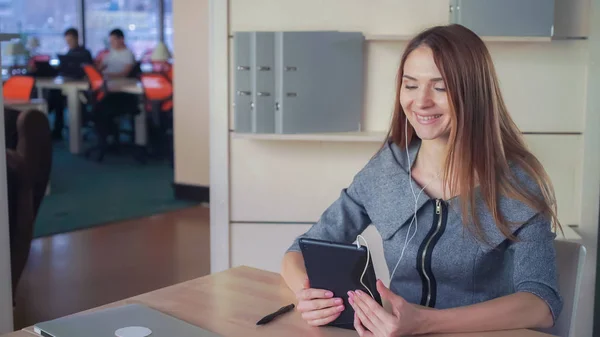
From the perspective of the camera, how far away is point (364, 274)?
1.51 metres

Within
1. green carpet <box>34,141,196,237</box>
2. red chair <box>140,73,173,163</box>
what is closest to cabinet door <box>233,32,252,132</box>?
green carpet <box>34,141,196,237</box>

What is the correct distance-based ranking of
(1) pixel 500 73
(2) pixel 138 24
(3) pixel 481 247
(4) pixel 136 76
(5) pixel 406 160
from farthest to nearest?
1. (2) pixel 138 24
2. (4) pixel 136 76
3. (1) pixel 500 73
4. (5) pixel 406 160
5. (3) pixel 481 247

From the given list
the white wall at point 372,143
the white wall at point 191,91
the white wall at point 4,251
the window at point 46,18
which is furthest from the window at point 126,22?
the white wall at point 4,251

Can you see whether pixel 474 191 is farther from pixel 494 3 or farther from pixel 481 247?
pixel 494 3

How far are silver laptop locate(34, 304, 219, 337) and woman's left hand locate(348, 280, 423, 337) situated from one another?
0.98ft

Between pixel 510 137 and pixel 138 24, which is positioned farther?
pixel 138 24

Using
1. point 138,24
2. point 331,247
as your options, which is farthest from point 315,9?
point 138,24

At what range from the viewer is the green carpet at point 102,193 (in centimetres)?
626

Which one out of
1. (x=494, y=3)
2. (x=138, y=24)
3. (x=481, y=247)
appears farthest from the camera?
(x=138, y=24)

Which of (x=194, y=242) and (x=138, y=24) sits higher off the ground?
(x=138, y=24)

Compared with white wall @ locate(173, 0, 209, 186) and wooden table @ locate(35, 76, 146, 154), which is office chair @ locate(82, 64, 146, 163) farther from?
white wall @ locate(173, 0, 209, 186)

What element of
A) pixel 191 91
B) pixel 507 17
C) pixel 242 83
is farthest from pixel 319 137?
pixel 191 91

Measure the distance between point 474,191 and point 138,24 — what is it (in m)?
13.2

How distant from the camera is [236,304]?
1.75 meters
